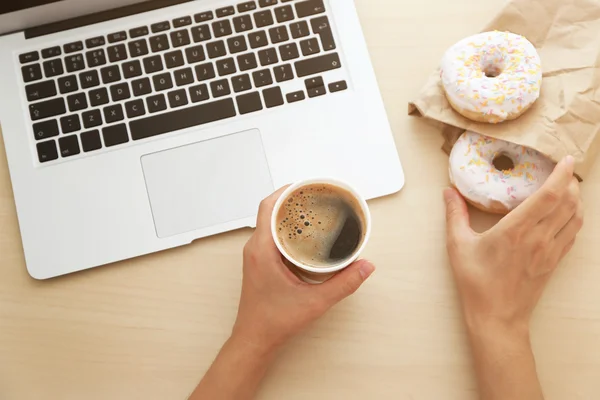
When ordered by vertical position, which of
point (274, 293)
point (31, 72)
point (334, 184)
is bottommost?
point (274, 293)

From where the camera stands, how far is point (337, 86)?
2.62ft

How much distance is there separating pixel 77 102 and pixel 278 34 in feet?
0.92

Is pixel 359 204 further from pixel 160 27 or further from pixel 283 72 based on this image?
pixel 160 27

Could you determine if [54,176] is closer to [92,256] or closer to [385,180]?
[92,256]

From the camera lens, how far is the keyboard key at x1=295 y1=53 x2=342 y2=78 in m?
0.80

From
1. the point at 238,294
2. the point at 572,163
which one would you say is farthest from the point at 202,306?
the point at 572,163

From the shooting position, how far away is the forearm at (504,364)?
71 cm

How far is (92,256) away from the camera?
0.78 m

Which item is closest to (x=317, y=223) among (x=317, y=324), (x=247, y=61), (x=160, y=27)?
(x=317, y=324)

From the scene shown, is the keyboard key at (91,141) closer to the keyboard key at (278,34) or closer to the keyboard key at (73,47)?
the keyboard key at (73,47)

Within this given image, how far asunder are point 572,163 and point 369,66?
28 cm

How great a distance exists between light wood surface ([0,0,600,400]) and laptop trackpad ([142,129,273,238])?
0.12 feet

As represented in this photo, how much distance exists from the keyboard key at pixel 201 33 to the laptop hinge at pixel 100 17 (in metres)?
0.04

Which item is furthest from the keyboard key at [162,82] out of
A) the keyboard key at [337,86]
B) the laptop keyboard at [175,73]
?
the keyboard key at [337,86]
